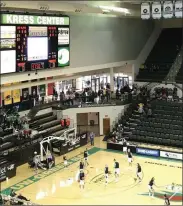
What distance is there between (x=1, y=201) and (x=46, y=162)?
550 centimetres

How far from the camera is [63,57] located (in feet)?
62.6

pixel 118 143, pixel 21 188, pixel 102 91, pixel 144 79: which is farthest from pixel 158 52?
pixel 21 188

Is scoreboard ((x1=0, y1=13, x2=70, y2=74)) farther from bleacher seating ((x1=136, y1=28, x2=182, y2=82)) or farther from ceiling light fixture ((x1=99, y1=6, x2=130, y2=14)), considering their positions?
bleacher seating ((x1=136, y1=28, x2=182, y2=82))

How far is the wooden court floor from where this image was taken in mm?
15055

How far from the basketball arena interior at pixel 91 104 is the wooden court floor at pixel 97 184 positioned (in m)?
0.04

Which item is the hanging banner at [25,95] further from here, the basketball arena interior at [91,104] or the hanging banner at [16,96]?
the hanging banner at [16,96]

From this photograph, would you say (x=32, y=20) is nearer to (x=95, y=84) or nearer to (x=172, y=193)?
(x=172, y=193)

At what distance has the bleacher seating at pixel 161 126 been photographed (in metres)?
17.8

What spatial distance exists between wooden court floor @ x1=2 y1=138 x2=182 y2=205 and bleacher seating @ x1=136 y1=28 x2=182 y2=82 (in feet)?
23.1

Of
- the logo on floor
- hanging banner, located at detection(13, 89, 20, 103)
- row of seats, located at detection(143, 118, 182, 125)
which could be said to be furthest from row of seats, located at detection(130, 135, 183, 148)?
hanging banner, located at detection(13, 89, 20, 103)

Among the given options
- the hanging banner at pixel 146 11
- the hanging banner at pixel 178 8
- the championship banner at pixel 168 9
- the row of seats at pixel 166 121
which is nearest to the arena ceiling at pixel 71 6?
the hanging banner at pixel 146 11

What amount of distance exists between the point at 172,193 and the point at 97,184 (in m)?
3.20

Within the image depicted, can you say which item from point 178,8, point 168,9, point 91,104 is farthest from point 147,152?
point 178,8

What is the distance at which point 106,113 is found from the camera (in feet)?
83.1
